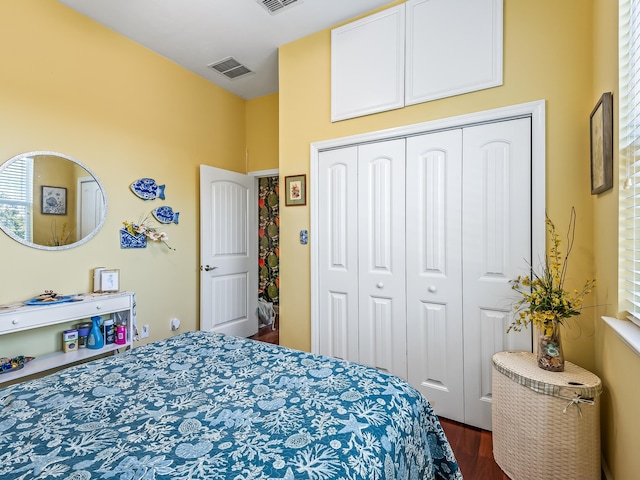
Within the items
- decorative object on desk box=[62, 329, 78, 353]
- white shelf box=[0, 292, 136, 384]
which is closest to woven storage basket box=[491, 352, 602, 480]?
white shelf box=[0, 292, 136, 384]

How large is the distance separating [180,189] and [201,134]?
700mm

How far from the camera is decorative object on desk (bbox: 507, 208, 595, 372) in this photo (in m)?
1.66

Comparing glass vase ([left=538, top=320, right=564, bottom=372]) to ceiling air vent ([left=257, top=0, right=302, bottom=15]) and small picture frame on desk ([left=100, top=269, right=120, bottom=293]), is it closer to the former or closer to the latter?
ceiling air vent ([left=257, top=0, right=302, bottom=15])

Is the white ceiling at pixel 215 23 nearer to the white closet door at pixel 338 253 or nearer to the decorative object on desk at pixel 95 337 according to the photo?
the white closet door at pixel 338 253

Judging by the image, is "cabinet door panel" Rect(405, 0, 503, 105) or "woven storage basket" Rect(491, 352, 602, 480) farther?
"cabinet door panel" Rect(405, 0, 503, 105)

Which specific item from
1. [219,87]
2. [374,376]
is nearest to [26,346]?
[374,376]

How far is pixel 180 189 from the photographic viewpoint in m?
3.35

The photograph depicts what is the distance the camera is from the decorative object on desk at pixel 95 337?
246 centimetres

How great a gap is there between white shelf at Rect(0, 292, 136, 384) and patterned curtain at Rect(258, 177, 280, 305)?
2.46 meters

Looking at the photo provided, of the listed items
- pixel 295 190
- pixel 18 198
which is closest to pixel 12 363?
pixel 18 198

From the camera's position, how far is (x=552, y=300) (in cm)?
169

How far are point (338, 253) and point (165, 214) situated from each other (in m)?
1.80

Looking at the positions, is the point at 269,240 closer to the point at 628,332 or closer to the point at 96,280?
the point at 96,280

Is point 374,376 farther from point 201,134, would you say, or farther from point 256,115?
point 256,115
